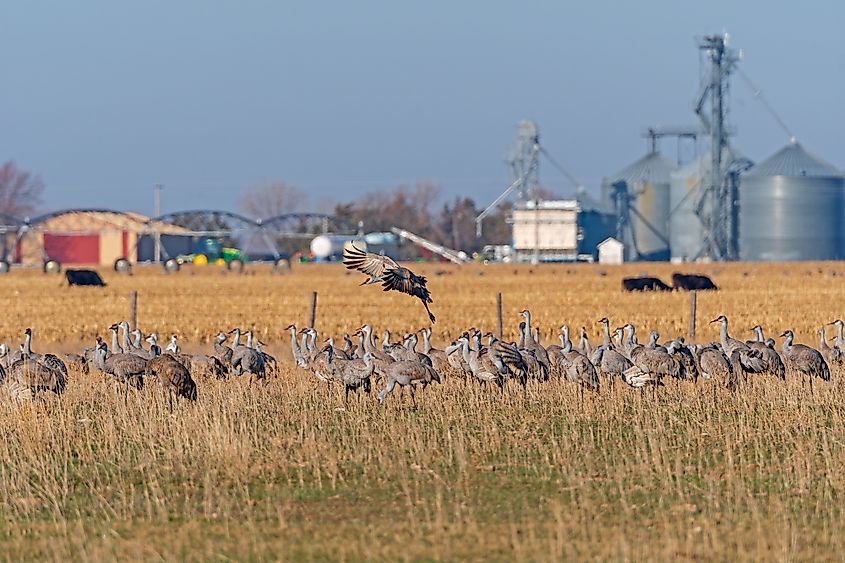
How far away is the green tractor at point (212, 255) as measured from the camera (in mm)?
127094

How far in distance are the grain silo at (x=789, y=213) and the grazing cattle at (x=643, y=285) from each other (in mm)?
67355

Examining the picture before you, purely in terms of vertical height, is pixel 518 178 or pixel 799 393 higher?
pixel 518 178

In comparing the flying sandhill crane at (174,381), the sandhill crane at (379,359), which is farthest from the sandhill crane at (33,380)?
the sandhill crane at (379,359)

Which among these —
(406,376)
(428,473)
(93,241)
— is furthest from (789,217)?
(428,473)

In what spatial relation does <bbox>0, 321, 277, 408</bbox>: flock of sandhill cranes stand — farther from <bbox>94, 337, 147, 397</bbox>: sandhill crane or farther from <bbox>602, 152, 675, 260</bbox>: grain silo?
<bbox>602, 152, 675, 260</bbox>: grain silo

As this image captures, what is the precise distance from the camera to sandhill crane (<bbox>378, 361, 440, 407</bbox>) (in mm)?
17547

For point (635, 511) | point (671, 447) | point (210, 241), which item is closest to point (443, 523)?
point (635, 511)

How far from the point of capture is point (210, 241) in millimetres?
175125

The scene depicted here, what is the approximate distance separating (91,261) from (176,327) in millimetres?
127227

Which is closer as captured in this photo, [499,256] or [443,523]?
[443,523]

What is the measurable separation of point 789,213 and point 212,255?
61958 millimetres

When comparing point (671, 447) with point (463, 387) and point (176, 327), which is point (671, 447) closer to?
point (463, 387)

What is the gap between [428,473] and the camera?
12.8 m

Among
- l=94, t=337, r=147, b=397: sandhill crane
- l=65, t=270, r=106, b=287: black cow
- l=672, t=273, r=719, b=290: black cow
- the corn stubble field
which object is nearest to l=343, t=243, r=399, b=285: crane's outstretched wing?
the corn stubble field
